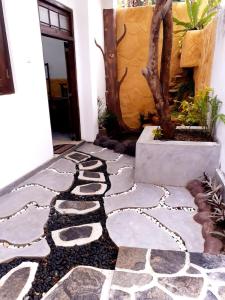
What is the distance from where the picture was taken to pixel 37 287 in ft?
4.91

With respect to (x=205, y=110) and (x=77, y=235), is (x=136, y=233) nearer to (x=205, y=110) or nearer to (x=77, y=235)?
(x=77, y=235)

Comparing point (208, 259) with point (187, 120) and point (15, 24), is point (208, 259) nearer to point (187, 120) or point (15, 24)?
point (187, 120)

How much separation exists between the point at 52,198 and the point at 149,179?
3.99 ft

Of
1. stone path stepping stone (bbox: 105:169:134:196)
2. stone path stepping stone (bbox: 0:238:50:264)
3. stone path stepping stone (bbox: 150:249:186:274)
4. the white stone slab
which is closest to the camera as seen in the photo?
stone path stepping stone (bbox: 150:249:186:274)

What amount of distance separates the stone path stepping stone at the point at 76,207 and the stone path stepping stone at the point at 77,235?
0.83ft

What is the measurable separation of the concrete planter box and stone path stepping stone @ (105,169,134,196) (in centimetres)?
16

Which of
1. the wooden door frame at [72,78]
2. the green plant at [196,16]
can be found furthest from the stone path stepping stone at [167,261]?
the green plant at [196,16]

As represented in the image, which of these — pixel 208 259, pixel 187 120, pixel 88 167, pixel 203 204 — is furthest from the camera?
pixel 88 167

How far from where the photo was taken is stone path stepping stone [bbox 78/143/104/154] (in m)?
4.28

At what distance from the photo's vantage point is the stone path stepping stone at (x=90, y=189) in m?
2.73

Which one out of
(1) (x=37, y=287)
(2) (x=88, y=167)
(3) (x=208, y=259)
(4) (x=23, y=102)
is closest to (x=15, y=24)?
(4) (x=23, y=102)

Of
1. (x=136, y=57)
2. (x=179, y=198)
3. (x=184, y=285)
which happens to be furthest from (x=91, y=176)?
(x=136, y=57)

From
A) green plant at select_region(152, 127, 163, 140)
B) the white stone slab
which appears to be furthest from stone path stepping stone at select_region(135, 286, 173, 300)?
the white stone slab

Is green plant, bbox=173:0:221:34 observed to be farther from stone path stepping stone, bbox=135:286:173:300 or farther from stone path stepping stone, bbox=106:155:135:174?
stone path stepping stone, bbox=135:286:173:300
